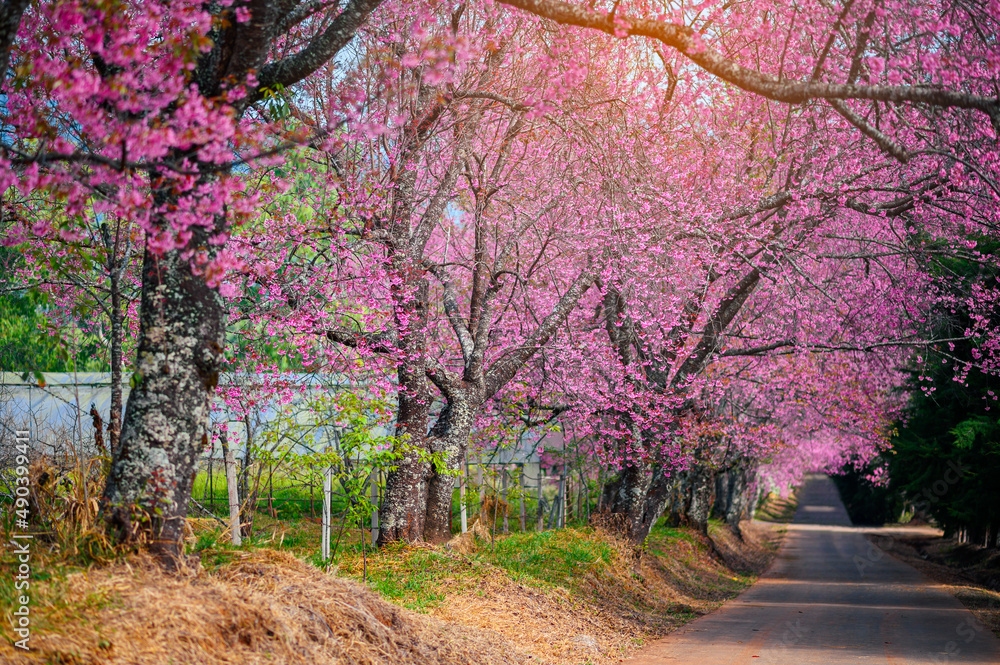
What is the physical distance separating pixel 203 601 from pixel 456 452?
7.16 meters

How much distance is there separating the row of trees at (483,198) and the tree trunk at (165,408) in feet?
0.06

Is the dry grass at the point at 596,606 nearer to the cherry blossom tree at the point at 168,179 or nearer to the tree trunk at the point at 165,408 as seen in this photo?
A: the tree trunk at the point at 165,408

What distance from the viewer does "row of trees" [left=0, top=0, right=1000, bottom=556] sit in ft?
18.2

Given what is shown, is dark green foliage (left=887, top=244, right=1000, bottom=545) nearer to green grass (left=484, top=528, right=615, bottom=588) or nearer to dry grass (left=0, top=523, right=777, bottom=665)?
green grass (left=484, top=528, right=615, bottom=588)

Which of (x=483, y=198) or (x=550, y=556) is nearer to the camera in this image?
(x=483, y=198)

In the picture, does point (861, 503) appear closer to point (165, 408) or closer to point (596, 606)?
point (596, 606)

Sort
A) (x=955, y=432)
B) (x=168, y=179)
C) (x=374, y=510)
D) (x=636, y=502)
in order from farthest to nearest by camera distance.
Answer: (x=955, y=432), (x=636, y=502), (x=374, y=510), (x=168, y=179)

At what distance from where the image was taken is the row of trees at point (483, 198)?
554cm

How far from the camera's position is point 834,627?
40.4ft

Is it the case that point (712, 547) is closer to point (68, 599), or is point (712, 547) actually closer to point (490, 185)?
point (490, 185)

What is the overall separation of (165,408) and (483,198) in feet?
24.6

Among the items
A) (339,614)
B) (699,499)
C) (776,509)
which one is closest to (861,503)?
(776,509)

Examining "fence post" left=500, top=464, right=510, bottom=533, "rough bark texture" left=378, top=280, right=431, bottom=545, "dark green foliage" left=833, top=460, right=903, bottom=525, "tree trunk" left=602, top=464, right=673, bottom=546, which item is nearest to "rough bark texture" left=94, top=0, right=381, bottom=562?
"rough bark texture" left=378, top=280, right=431, bottom=545

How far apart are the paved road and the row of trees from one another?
11.7ft
